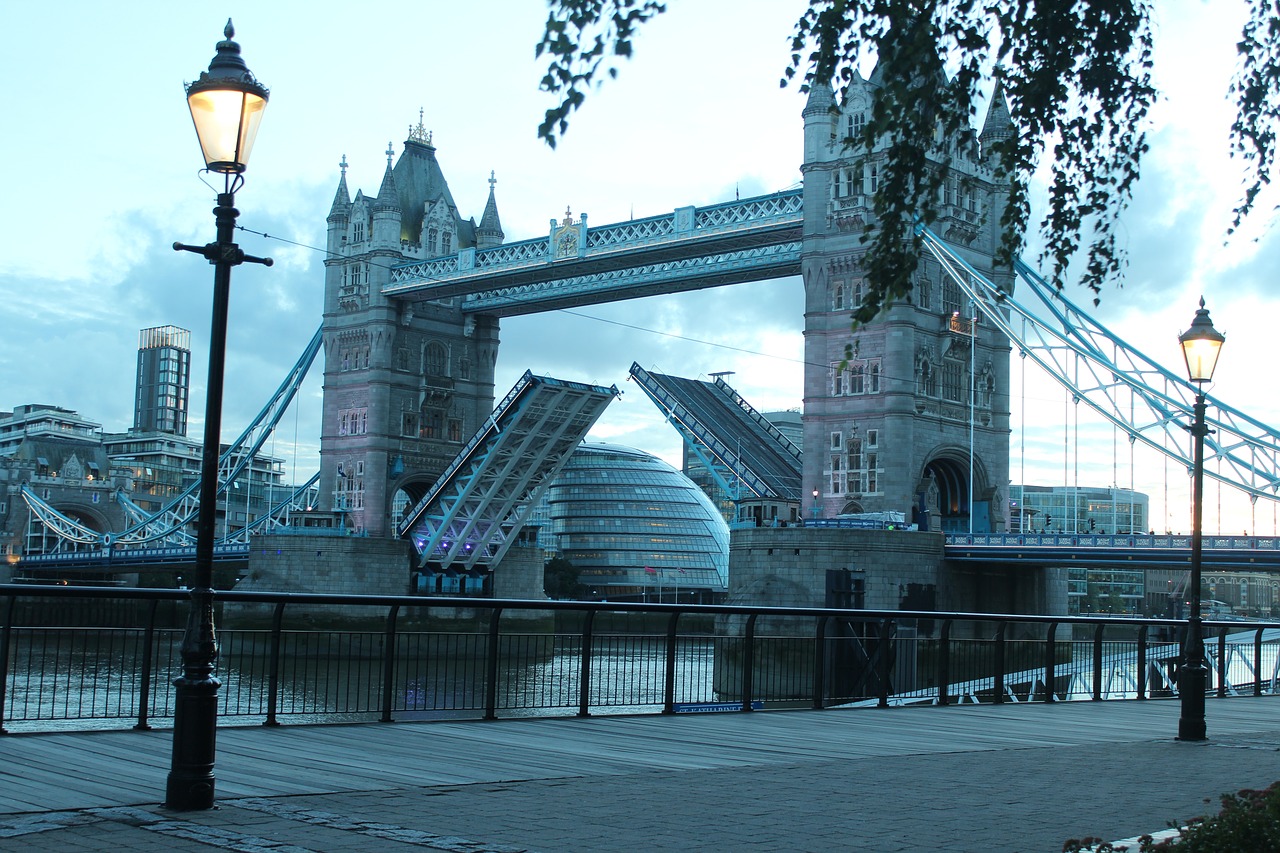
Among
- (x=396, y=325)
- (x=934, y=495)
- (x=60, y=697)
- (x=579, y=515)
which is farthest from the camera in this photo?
(x=579, y=515)

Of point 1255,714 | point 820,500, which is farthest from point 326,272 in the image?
point 1255,714

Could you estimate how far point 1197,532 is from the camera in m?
13.6

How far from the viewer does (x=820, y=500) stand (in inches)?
2026

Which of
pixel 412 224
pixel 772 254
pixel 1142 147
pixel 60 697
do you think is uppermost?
pixel 412 224

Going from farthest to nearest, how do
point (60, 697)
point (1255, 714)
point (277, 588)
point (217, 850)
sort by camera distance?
point (277, 588)
point (60, 697)
point (1255, 714)
point (217, 850)

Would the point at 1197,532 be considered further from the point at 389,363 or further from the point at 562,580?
the point at 562,580

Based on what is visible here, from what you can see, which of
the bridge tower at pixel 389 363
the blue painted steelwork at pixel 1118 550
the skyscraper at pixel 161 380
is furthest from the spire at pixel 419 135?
the skyscraper at pixel 161 380

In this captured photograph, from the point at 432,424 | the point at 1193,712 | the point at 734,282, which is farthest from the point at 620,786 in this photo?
the point at 432,424

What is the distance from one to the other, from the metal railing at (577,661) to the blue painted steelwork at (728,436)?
4.88 meters

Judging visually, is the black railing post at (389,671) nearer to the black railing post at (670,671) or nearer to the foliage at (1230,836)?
the black railing post at (670,671)

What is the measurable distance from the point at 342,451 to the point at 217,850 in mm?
62749

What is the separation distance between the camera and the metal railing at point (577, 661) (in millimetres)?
12227

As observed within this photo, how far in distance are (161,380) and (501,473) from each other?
451ft

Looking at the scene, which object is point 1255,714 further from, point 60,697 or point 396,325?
point 396,325
